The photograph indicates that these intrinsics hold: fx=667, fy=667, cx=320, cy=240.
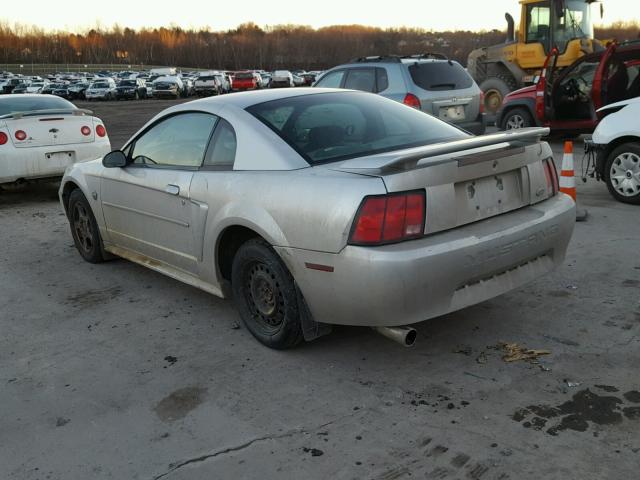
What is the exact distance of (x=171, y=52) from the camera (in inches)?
6048

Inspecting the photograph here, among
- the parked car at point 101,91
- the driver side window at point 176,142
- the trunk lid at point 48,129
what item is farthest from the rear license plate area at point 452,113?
the parked car at point 101,91

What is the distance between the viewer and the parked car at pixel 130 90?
46812mm

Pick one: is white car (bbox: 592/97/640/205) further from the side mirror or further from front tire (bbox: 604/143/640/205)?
the side mirror

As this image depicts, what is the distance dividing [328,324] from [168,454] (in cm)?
119

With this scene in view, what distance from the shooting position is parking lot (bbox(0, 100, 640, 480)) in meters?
2.81

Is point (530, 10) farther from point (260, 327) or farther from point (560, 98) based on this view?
point (260, 327)

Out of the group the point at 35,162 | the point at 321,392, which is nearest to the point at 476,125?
the point at 35,162

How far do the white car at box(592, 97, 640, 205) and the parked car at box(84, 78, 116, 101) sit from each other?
4396 cm

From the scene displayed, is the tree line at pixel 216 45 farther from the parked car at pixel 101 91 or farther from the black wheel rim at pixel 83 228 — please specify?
the black wheel rim at pixel 83 228

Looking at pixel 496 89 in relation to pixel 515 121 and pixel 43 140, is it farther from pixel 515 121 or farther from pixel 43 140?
pixel 43 140

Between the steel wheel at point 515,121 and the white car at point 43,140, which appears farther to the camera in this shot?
the steel wheel at point 515,121

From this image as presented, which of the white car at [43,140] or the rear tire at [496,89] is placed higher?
the rear tire at [496,89]

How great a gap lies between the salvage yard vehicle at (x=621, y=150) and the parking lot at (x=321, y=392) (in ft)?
7.90

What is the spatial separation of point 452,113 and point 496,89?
7.46 m
